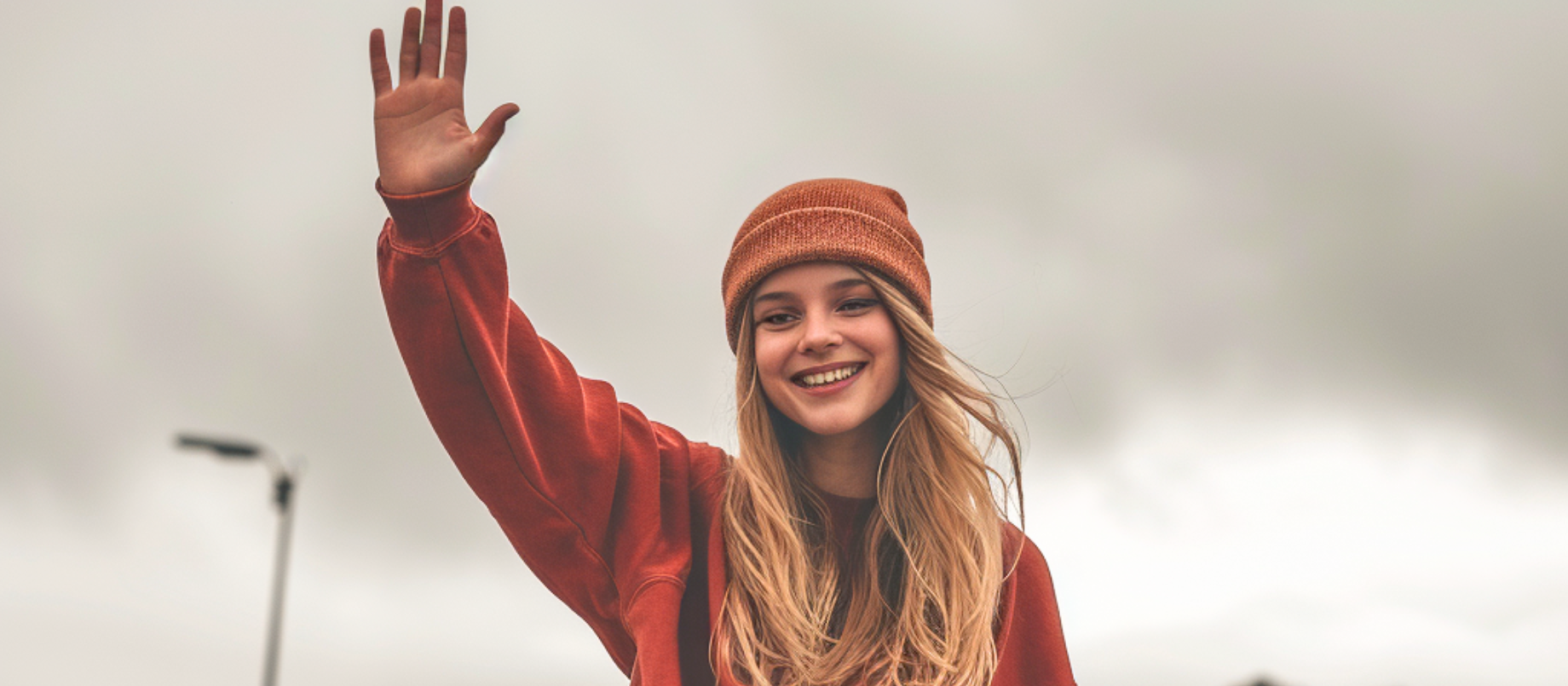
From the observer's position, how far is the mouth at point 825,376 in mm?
3002

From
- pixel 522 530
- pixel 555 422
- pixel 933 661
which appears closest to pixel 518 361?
pixel 555 422

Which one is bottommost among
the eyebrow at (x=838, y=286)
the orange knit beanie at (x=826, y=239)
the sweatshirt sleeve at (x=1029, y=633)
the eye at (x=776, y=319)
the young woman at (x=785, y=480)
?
the sweatshirt sleeve at (x=1029, y=633)

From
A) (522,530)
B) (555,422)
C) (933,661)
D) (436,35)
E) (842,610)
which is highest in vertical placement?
(436,35)

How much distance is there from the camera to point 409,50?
2352 millimetres

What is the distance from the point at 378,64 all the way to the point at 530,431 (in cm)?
89

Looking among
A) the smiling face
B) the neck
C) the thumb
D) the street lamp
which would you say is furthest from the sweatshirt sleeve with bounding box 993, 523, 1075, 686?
the street lamp

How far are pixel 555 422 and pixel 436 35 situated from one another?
92cm

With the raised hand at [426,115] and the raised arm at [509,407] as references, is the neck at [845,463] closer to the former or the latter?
the raised arm at [509,407]

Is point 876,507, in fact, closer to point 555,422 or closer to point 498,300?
point 555,422

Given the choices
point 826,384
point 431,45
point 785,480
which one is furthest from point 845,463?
point 431,45

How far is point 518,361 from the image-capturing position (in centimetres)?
264

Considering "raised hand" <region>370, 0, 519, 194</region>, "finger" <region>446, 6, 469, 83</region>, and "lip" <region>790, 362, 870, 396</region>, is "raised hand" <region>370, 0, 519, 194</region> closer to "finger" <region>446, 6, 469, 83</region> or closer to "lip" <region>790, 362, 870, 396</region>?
"finger" <region>446, 6, 469, 83</region>

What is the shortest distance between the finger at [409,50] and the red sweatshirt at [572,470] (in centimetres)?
27

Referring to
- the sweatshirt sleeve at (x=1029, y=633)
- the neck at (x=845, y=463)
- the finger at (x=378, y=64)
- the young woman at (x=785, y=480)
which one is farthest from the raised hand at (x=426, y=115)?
the sweatshirt sleeve at (x=1029, y=633)
